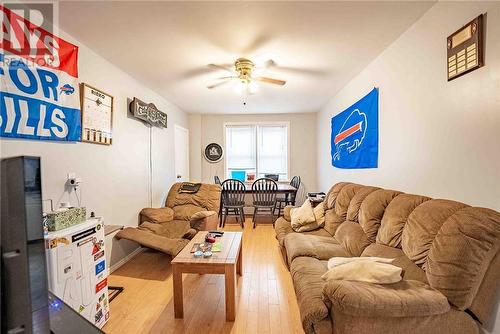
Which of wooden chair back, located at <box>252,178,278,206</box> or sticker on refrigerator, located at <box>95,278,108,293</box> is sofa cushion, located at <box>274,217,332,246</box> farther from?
sticker on refrigerator, located at <box>95,278,108,293</box>

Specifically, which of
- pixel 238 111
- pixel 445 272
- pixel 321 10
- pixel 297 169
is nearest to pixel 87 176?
pixel 321 10

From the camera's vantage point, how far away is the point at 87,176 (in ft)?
8.32

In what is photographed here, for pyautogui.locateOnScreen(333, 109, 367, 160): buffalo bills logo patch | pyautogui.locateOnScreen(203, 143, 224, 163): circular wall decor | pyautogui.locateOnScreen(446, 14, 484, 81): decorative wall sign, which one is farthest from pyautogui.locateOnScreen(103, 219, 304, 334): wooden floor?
pyautogui.locateOnScreen(203, 143, 224, 163): circular wall decor

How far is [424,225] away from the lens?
1621 millimetres

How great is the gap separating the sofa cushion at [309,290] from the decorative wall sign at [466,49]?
169 cm

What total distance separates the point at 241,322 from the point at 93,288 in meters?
1.14

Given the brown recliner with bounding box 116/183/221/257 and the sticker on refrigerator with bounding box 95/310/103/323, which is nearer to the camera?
the sticker on refrigerator with bounding box 95/310/103/323

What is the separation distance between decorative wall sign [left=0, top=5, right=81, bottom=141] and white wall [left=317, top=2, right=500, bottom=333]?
3005 mm

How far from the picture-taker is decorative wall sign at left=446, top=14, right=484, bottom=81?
152 centimetres

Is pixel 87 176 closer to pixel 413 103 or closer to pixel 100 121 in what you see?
pixel 100 121

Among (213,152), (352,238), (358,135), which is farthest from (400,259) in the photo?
(213,152)

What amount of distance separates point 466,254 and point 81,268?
235 cm

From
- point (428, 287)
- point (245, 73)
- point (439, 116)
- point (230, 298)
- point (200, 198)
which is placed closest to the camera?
point (428, 287)

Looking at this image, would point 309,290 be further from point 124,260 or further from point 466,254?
point 124,260
